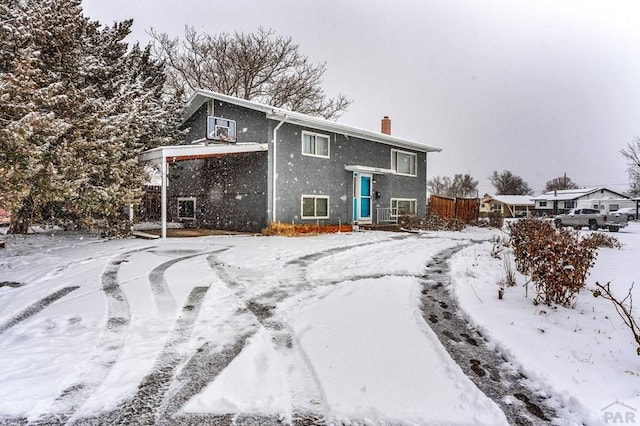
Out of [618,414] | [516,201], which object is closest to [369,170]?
[618,414]

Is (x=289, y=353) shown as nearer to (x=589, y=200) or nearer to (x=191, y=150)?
(x=191, y=150)

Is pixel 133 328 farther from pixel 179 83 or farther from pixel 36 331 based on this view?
pixel 179 83

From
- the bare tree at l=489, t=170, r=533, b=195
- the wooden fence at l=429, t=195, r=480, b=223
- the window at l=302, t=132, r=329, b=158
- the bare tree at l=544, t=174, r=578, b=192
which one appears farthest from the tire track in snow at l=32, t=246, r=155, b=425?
the bare tree at l=544, t=174, r=578, b=192

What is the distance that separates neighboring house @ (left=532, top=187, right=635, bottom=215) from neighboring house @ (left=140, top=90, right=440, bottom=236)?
38.1m

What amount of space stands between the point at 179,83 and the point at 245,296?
21.2m

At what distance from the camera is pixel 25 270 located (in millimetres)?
6809

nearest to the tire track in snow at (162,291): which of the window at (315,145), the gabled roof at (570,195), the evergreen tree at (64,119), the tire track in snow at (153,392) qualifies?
the tire track in snow at (153,392)

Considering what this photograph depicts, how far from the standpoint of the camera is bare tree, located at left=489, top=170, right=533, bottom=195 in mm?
61094

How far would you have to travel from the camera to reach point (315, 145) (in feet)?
49.1

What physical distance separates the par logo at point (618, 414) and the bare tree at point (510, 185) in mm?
66219

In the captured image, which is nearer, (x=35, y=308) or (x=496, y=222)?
(x=35, y=308)

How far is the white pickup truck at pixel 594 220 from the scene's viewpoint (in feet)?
67.4

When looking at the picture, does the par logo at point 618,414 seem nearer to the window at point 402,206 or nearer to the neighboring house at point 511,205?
the window at point 402,206

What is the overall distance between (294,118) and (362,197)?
5508 mm
